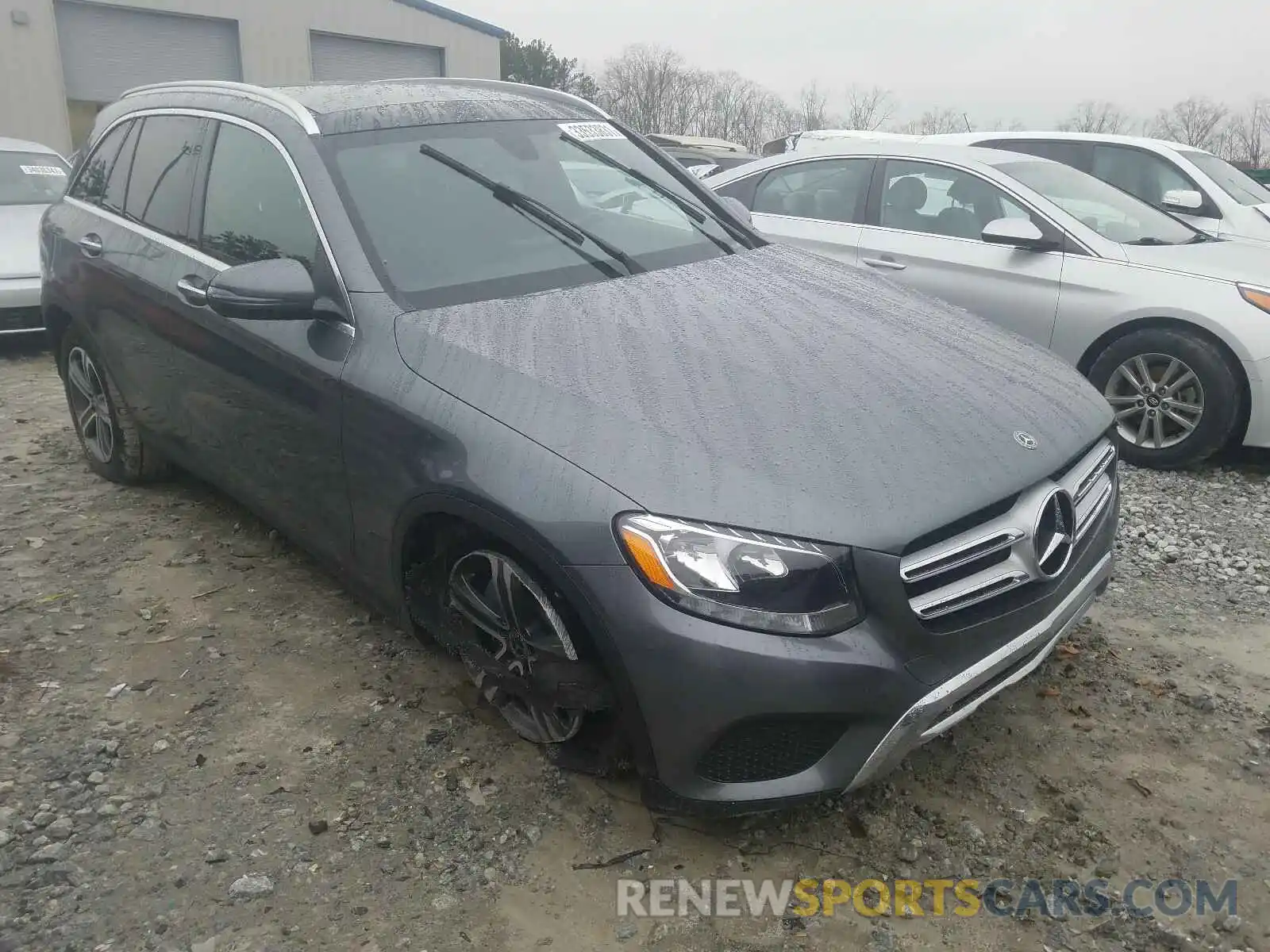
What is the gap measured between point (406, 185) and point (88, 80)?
1920 cm

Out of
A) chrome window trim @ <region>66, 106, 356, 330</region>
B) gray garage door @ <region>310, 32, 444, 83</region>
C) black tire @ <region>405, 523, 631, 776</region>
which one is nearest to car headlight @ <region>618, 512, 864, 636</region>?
black tire @ <region>405, 523, 631, 776</region>

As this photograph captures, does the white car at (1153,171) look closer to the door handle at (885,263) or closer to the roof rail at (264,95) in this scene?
the door handle at (885,263)

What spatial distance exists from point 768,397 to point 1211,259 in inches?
148

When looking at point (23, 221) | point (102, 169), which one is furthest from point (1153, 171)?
point (23, 221)

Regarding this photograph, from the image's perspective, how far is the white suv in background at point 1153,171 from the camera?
322 inches

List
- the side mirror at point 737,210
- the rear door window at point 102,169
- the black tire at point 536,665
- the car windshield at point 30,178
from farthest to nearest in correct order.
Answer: the car windshield at point 30,178 < the rear door window at point 102,169 < the side mirror at point 737,210 < the black tire at point 536,665

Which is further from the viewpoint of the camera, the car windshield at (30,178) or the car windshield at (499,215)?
the car windshield at (30,178)

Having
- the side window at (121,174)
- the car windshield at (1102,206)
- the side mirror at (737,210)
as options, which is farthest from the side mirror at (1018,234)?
the side window at (121,174)

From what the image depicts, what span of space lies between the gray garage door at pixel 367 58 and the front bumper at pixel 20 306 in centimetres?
1618

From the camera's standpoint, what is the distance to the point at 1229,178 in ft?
29.4

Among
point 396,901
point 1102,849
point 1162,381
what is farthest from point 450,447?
point 1162,381

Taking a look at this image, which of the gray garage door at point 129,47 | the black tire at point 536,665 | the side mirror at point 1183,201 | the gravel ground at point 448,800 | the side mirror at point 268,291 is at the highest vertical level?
the gray garage door at point 129,47

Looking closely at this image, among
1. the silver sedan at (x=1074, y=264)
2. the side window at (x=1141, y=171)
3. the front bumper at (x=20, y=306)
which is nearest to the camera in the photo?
the silver sedan at (x=1074, y=264)

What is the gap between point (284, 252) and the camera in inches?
120
